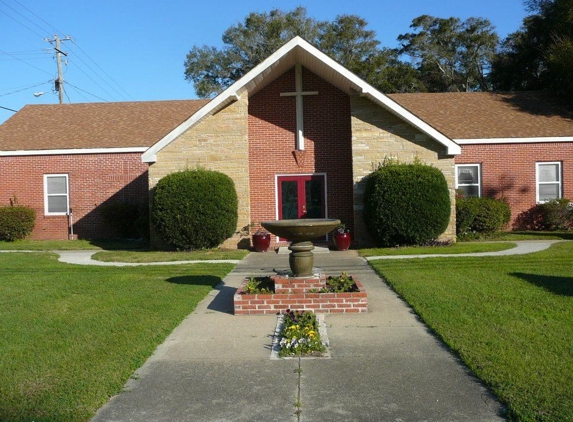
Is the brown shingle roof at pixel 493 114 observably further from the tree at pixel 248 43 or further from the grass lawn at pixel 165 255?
the tree at pixel 248 43

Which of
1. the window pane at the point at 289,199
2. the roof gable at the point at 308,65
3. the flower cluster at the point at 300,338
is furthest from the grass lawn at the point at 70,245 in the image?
the flower cluster at the point at 300,338

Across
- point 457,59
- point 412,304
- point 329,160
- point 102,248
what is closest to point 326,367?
point 412,304

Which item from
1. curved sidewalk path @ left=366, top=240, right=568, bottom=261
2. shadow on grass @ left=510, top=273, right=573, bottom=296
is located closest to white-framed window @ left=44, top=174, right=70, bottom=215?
curved sidewalk path @ left=366, top=240, right=568, bottom=261

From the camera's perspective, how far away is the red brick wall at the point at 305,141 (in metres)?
19.0

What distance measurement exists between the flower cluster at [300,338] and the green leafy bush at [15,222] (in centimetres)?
1691

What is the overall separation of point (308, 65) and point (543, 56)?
51.0ft

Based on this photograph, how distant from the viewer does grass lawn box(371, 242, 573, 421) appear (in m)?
5.28

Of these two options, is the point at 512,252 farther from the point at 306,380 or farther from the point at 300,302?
the point at 306,380

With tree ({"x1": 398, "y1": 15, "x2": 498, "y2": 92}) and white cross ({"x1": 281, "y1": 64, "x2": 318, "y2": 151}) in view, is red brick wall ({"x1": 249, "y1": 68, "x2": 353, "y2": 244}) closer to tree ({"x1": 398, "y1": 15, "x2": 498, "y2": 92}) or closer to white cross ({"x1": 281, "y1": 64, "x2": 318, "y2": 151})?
Answer: white cross ({"x1": 281, "y1": 64, "x2": 318, "y2": 151})

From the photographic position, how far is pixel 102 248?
19.7 metres

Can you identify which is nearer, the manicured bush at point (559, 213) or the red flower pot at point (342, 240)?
the red flower pot at point (342, 240)

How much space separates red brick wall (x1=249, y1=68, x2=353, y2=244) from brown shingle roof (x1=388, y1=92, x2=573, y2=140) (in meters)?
4.61

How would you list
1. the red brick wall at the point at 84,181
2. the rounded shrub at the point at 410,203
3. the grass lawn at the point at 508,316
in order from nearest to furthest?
the grass lawn at the point at 508,316 < the rounded shrub at the point at 410,203 < the red brick wall at the point at 84,181

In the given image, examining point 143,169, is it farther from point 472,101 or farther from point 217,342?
point 217,342
